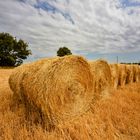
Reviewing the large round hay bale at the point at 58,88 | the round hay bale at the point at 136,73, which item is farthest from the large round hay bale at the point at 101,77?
the round hay bale at the point at 136,73

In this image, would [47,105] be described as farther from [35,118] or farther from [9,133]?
[9,133]

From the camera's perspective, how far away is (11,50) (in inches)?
1533

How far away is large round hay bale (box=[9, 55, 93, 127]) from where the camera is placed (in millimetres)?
4391

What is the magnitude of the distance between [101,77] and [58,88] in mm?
3152

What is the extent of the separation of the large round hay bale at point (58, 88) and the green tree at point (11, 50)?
32.5m

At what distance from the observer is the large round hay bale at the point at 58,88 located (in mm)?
4391

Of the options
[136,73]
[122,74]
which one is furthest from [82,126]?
[136,73]

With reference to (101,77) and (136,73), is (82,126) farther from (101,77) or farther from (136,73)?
(136,73)

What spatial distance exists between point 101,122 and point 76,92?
3.69 ft

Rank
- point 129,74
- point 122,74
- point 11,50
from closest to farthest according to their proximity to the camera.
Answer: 1. point 122,74
2. point 129,74
3. point 11,50

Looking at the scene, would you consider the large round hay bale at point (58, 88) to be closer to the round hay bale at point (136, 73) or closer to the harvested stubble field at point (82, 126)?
the harvested stubble field at point (82, 126)

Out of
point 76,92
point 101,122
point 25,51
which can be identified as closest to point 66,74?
point 76,92

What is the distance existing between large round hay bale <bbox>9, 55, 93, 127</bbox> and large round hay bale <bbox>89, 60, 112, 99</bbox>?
150 centimetres

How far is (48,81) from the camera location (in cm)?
446
